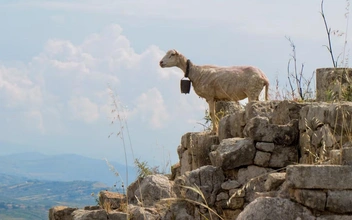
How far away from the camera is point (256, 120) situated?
1434 cm

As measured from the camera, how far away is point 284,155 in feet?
46.9

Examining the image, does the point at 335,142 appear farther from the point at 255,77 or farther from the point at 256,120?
the point at 255,77

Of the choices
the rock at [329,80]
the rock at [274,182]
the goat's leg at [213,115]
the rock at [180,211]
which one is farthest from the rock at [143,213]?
the rock at [329,80]


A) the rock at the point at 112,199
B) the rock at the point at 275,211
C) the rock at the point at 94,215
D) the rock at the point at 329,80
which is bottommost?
the rock at the point at 94,215

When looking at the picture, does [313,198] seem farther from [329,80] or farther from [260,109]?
[329,80]

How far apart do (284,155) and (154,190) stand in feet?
8.98

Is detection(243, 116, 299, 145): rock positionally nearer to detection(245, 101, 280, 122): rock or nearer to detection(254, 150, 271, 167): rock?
detection(254, 150, 271, 167): rock

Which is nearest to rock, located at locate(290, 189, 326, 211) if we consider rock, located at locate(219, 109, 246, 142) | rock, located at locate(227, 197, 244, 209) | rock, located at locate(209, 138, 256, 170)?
rock, located at locate(227, 197, 244, 209)

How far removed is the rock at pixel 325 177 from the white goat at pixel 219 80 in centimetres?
648

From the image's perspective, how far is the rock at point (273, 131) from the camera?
14.3 metres

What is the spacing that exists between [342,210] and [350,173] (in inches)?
18.7

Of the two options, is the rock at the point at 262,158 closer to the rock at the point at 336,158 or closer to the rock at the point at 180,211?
the rock at the point at 180,211

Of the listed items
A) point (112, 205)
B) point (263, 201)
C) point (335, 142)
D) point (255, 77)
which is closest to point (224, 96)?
point (255, 77)

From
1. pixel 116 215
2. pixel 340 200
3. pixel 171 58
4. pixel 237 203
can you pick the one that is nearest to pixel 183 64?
pixel 171 58
